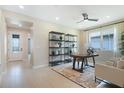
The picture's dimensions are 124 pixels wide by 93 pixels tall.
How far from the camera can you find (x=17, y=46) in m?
7.75

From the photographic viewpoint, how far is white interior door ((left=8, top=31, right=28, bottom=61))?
7.36 meters

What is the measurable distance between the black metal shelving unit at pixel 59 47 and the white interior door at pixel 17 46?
3.16 m

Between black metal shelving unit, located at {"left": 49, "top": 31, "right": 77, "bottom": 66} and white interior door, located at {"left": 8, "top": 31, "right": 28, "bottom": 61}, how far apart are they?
10.4 ft

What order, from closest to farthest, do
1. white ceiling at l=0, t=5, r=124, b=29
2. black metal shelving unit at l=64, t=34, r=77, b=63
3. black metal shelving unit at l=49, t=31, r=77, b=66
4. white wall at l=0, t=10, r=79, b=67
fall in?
white ceiling at l=0, t=5, r=124, b=29 → white wall at l=0, t=10, r=79, b=67 → black metal shelving unit at l=49, t=31, r=77, b=66 → black metal shelving unit at l=64, t=34, r=77, b=63

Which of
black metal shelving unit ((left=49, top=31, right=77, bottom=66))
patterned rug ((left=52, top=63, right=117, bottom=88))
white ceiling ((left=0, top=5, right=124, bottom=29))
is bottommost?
patterned rug ((left=52, top=63, right=117, bottom=88))

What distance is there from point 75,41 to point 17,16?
426 cm

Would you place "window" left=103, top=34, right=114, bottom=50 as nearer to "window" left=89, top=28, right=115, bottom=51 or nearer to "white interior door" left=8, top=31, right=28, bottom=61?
"window" left=89, top=28, right=115, bottom=51

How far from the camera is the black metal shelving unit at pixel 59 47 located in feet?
19.2

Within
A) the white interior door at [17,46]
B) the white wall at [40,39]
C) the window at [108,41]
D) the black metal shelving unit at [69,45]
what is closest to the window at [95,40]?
the window at [108,41]

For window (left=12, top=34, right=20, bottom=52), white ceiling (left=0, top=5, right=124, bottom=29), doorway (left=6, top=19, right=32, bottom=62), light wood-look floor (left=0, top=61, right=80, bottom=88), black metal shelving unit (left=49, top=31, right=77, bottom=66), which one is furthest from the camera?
window (left=12, top=34, right=20, bottom=52)

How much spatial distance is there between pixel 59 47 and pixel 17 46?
144 inches

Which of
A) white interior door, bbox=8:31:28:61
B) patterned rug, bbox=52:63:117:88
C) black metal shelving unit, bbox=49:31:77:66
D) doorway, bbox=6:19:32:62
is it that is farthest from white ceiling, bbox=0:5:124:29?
white interior door, bbox=8:31:28:61
